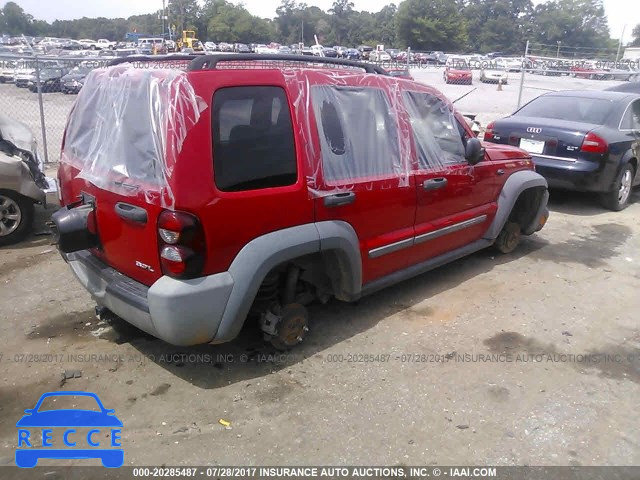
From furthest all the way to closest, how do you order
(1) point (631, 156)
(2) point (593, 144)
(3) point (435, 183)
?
(1) point (631, 156) < (2) point (593, 144) < (3) point (435, 183)

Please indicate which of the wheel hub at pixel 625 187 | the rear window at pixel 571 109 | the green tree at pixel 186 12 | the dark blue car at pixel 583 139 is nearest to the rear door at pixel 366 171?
the dark blue car at pixel 583 139

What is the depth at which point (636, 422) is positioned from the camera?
3.12m

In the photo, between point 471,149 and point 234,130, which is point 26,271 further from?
point 471,149

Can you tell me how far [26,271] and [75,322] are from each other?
1320 millimetres

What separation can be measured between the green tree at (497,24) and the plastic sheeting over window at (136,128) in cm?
9619

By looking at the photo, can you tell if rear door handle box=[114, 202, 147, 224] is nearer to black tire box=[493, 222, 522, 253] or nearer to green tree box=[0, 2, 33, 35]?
black tire box=[493, 222, 522, 253]

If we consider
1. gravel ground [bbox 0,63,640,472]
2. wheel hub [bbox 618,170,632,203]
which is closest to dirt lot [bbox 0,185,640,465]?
gravel ground [bbox 0,63,640,472]

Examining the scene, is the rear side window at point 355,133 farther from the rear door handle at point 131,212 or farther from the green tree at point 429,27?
the green tree at point 429,27

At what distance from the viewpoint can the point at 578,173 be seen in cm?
701

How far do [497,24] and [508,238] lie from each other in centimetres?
10805

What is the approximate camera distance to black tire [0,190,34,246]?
18.1 ft

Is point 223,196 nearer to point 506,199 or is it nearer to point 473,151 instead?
point 473,151

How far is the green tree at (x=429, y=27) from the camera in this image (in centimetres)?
9375

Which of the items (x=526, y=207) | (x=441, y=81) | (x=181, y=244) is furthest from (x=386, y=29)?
(x=181, y=244)
